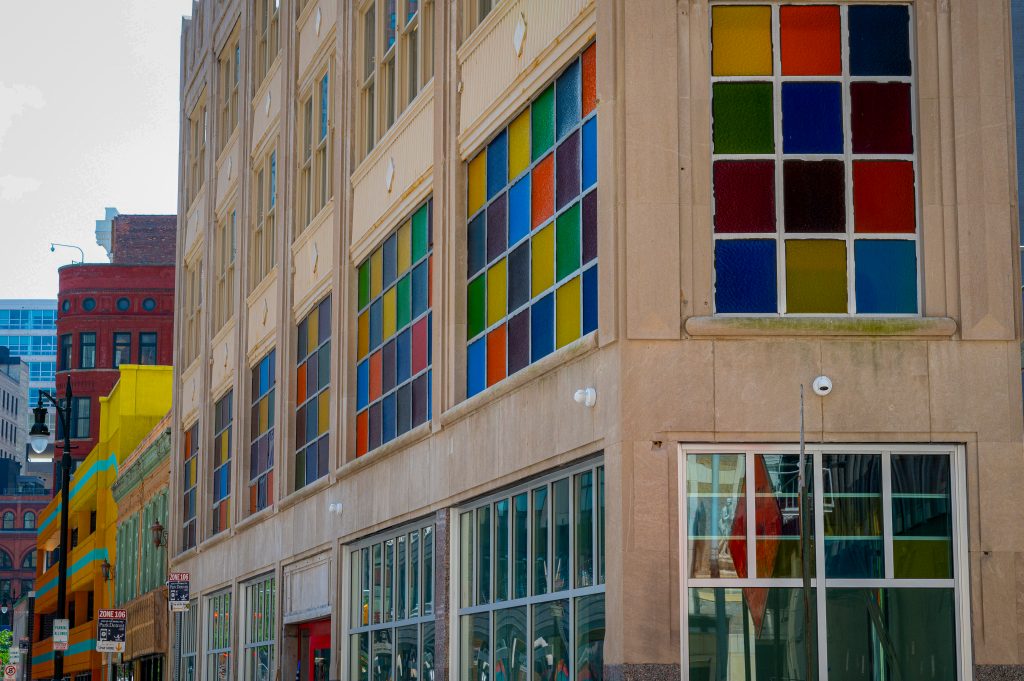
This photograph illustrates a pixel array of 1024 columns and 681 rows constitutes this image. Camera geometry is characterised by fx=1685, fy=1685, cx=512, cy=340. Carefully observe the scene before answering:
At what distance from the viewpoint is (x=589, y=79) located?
17812mm

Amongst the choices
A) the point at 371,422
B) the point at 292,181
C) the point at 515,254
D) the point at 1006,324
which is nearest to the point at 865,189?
the point at 1006,324

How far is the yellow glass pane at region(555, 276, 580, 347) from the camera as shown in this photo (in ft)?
58.5

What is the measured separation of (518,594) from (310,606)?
10.7 m

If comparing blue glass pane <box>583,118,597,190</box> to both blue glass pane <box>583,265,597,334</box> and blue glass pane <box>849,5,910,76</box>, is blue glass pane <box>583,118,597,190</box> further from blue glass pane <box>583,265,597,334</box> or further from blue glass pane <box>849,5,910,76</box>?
blue glass pane <box>849,5,910,76</box>

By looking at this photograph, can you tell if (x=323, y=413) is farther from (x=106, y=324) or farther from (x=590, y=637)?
(x=106, y=324)

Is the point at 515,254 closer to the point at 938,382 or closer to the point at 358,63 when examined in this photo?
the point at 938,382

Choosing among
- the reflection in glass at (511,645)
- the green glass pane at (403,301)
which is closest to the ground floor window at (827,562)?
the reflection in glass at (511,645)

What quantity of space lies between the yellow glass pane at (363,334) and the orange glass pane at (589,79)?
989 cm

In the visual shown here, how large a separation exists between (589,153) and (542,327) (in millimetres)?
2287

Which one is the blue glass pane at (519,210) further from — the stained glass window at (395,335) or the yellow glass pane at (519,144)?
the stained glass window at (395,335)

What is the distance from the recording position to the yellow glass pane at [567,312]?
1783 centimetres

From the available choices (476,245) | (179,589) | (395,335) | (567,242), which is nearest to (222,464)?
(179,589)

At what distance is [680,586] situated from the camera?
1553cm

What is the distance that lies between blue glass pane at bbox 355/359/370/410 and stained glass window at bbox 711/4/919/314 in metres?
11.5
